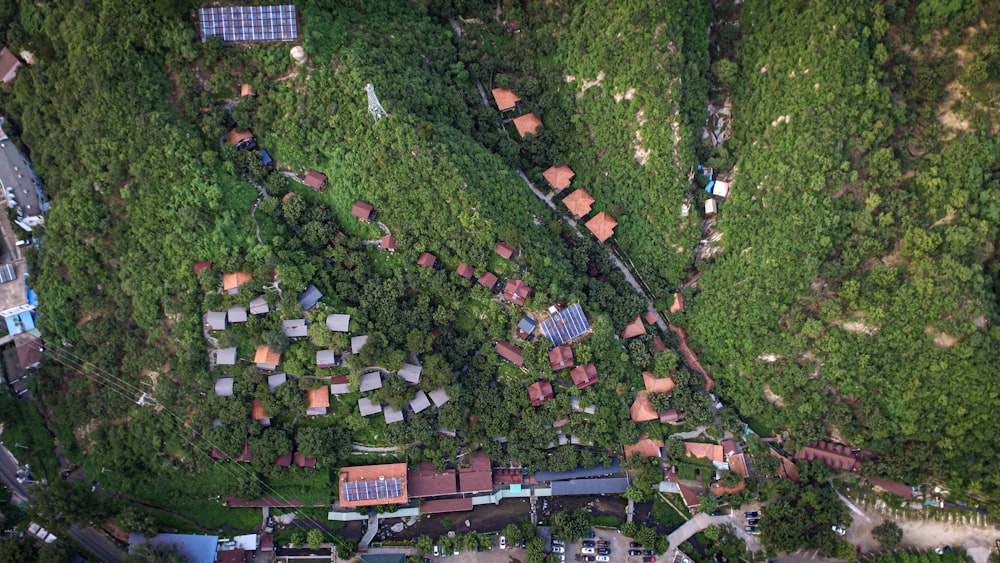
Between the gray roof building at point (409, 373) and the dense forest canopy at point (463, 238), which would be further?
the gray roof building at point (409, 373)

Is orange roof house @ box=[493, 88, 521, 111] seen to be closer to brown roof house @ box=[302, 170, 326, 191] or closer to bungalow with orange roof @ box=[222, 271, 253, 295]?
brown roof house @ box=[302, 170, 326, 191]

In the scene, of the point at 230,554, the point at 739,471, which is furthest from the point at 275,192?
the point at 739,471

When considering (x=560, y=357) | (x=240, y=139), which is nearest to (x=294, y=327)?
(x=240, y=139)

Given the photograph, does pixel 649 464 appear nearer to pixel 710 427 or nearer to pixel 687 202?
pixel 710 427

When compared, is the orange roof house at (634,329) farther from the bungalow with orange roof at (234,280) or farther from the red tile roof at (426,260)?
the bungalow with orange roof at (234,280)

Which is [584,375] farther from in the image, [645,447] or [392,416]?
[392,416]

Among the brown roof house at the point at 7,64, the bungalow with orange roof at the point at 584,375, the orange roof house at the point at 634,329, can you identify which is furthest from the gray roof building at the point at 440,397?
the brown roof house at the point at 7,64
